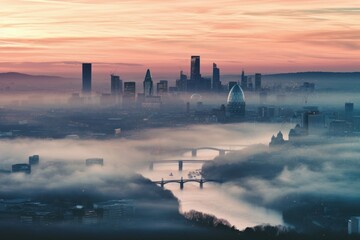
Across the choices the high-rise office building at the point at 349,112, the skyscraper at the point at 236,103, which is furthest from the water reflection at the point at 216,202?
the skyscraper at the point at 236,103

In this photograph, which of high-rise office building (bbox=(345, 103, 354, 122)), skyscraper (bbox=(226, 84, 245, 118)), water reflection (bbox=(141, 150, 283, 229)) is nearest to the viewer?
water reflection (bbox=(141, 150, 283, 229))

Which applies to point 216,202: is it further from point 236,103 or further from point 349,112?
point 236,103

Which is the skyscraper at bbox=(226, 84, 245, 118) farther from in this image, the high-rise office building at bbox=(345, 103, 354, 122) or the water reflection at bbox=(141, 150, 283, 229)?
the water reflection at bbox=(141, 150, 283, 229)

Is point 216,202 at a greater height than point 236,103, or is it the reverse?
point 236,103

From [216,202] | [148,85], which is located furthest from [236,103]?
[216,202]

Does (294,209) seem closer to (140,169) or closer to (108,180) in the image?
(108,180)

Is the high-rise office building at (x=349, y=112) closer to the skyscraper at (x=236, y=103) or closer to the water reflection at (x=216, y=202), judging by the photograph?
the skyscraper at (x=236, y=103)

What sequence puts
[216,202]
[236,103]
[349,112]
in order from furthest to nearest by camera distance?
1. [236,103]
2. [349,112]
3. [216,202]

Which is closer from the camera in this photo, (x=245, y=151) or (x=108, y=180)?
(x=108, y=180)

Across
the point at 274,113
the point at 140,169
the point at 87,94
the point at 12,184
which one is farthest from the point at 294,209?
the point at 87,94

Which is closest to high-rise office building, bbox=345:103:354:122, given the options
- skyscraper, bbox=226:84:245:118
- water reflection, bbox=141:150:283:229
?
skyscraper, bbox=226:84:245:118

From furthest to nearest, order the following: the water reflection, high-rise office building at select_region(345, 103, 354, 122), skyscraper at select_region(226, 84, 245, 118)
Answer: skyscraper at select_region(226, 84, 245, 118) < high-rise office building at select_region(345, 103, 354, 122) < the water reflection
